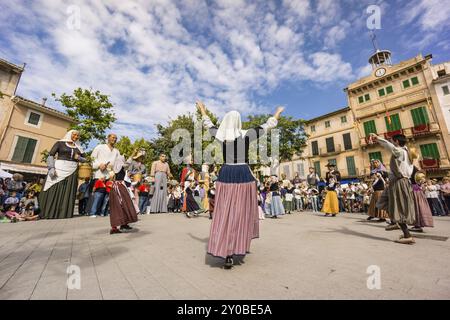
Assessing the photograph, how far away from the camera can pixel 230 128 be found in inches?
123

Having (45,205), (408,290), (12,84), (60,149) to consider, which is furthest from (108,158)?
(12,84)

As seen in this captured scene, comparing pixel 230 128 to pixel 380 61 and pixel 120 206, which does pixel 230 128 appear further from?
pixel 380 61

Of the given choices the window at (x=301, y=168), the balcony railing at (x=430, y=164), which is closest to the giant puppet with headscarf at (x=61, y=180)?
the balcony railing at (x=430, y=164)

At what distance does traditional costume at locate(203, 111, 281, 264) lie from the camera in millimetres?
2590

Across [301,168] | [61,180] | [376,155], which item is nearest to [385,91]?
[376,155]

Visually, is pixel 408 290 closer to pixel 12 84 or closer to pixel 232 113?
pixel 232 113

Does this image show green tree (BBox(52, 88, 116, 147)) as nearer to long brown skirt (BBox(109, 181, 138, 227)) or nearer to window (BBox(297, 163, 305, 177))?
Result: long brown skirt (BBox(109, 181, 138, 227))

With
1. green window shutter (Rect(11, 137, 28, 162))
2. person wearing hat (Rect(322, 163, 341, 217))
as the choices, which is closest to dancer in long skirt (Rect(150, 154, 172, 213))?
person wearing hat (Rect(322, 163, 341, 217))

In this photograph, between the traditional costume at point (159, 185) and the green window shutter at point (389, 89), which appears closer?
the traditional costume at point (159, 185)

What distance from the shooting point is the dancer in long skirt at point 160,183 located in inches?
379

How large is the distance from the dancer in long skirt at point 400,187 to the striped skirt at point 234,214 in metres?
2.89

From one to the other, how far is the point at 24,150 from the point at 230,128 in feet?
86.3

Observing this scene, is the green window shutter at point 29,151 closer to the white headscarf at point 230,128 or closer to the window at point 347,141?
the white headscarf at point 230,128
